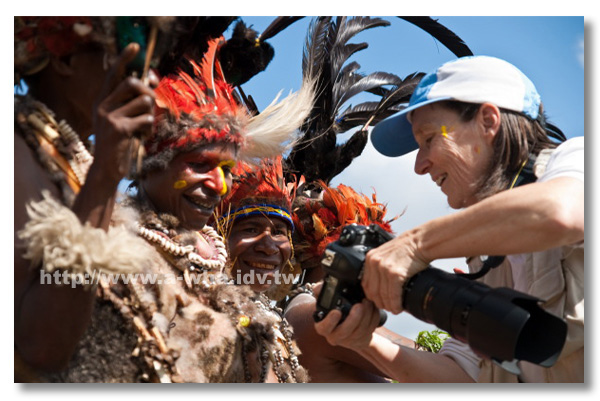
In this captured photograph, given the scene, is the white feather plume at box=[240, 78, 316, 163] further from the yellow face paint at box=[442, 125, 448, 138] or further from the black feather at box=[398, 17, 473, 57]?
the yellow face paint at box=[442, 125, 448, 138]

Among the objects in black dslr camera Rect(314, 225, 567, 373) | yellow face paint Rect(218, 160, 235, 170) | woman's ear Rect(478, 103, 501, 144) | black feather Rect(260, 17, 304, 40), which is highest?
black feather Rect(260, 17, 304, 40)

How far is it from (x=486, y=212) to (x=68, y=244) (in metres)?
1.13

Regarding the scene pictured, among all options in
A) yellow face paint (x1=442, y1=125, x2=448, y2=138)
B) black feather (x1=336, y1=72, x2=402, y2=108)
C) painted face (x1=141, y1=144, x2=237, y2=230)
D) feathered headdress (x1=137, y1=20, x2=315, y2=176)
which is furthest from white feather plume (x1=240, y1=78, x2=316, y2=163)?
black feather (x1=336, y1=72, x2=402, y2=108)

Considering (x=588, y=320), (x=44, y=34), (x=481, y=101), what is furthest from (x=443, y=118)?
(x=44, y=34)

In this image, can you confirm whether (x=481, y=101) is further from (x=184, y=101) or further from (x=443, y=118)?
(x=184, y=101)

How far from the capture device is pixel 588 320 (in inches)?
82.1

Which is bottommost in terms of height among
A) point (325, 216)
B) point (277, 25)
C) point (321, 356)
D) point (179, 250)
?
point (321, 356)

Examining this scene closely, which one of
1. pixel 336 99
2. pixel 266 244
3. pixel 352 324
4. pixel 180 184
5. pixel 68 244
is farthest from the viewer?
pixel 336 99

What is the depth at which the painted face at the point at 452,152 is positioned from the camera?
89.4 inches

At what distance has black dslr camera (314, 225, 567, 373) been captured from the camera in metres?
1.76

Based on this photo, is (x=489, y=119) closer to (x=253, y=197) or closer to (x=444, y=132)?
(x=444, y=132)

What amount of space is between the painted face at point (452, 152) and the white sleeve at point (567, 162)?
25cm

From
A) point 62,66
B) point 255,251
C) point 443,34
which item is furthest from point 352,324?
point 443,34

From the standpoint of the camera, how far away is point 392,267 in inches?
77.9
